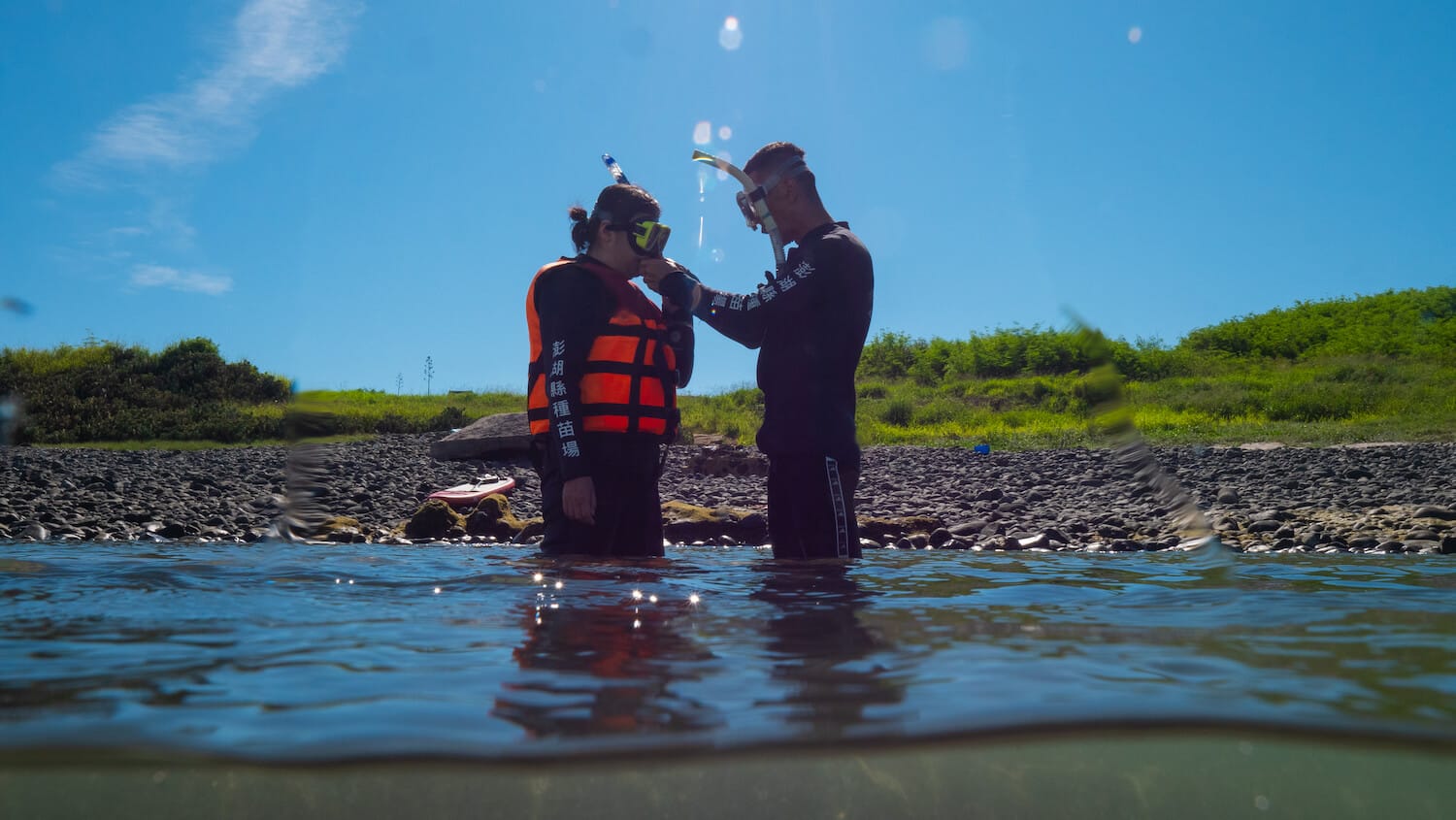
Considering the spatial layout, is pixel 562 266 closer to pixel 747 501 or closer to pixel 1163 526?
pixel 1163 526

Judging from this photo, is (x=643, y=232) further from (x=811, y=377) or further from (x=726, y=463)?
(x=726, y=463)

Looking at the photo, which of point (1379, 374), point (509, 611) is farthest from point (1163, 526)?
point (1379, 374)

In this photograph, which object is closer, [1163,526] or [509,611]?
[509,611]

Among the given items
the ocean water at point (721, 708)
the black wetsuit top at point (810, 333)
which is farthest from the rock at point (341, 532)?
the black wetsuit top at point (810, 333)

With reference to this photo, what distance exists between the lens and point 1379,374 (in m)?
28.2

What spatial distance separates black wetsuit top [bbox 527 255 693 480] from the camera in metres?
4.27

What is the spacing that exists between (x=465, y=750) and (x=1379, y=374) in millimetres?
33649

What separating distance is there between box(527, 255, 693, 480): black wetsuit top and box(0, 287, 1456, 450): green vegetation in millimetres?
12633

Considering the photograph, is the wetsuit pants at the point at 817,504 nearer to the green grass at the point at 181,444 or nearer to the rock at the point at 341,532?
the rock at the point at 341,532

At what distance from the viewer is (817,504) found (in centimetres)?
447

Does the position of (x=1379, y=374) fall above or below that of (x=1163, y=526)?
above

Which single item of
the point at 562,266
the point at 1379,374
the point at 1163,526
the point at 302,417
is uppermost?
the point at 1379,374

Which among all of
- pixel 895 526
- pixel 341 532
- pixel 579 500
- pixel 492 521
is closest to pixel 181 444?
pixel 341 532

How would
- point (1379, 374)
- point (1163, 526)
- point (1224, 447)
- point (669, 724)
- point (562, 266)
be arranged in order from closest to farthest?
point (669, 724) → point (562, 266) → point (1163, 526) → point (1224, 447) → point (1379, 374)
